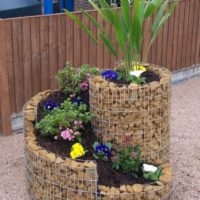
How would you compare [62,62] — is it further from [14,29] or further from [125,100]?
[125,100]

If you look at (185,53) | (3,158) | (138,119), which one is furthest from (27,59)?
(185,53)

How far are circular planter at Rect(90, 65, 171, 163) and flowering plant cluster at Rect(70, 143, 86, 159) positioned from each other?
0.27 meters

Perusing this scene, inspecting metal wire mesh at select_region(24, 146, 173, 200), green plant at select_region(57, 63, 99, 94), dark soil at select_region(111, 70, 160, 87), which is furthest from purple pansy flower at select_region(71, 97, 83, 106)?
A: metal wire mesh at select_region(24, 146, 173, 200)

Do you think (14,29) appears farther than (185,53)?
No

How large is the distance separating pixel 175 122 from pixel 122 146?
185 cm

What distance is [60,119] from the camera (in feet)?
11.5

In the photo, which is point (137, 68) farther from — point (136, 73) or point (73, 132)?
point (73, 132)

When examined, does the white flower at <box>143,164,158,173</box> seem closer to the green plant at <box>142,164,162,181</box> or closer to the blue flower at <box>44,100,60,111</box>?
the green plant at <box>142,164,162,181</box>

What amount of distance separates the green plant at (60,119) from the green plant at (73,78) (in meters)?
0.44

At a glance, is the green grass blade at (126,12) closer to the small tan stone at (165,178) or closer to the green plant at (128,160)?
the green plant at (128,160)

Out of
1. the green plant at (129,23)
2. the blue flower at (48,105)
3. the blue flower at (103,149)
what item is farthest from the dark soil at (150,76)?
the blue flower at (48,105)

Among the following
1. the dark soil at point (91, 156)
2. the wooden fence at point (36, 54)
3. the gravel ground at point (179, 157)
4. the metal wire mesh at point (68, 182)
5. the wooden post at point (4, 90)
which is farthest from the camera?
the wooden fence at point (36, 54)

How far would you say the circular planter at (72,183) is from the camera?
312cm

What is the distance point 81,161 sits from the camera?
322 centimetres
